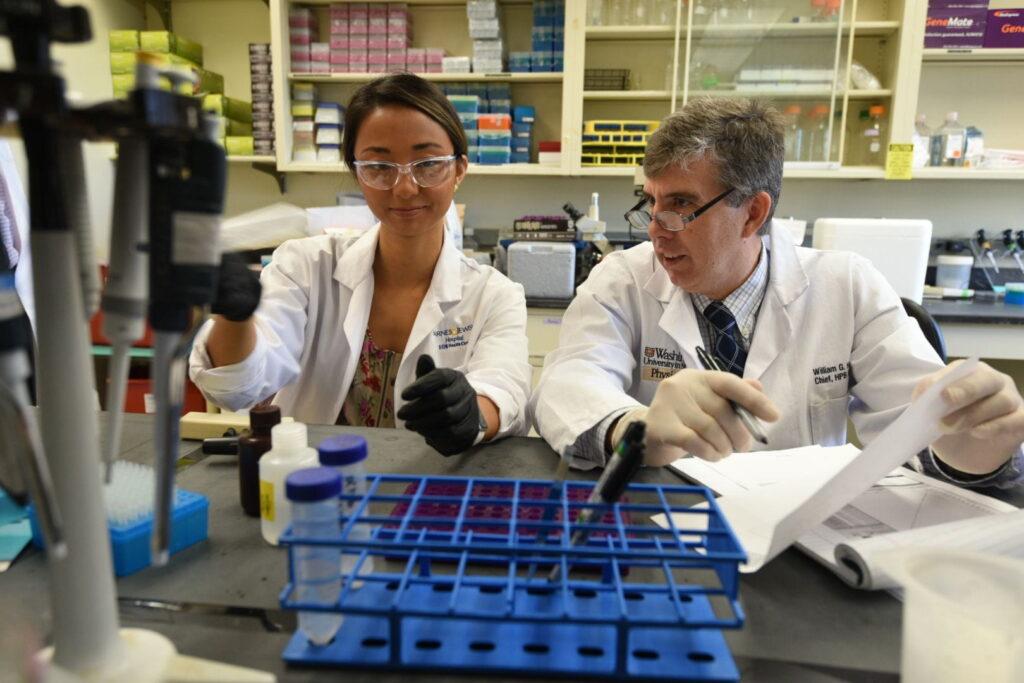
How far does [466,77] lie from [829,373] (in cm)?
233

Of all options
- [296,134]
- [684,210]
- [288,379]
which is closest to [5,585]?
[288,379]

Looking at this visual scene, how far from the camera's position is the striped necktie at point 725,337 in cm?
138

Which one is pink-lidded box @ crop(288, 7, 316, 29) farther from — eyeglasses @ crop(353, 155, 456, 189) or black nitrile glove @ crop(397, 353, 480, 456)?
black nitrile glove @ crop(397, 353, 480, 456)

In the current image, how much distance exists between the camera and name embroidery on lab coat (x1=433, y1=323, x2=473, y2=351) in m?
1.52

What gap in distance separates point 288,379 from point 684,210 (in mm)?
883

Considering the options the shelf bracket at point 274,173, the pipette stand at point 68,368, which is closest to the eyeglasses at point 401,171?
the pipette stand at point 68,368

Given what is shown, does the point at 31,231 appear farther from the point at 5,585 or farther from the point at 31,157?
the point at 5,585

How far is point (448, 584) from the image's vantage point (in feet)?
1.94

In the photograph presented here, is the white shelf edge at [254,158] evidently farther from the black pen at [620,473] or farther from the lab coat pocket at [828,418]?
the black pen at [620,473]

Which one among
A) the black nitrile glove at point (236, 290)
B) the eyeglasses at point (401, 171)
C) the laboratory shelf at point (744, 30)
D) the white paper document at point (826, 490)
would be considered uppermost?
the laboratory shelf at point (744, 30)

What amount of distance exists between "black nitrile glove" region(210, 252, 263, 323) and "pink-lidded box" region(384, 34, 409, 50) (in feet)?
9.22

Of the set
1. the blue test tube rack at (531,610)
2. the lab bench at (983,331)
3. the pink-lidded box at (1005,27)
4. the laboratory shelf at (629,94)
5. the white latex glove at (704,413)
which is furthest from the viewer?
the laboratory shelf at (629,94)

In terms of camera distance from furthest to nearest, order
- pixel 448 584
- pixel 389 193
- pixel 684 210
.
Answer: pixel 389 193 → pixel 684 210 → pixel 448 584

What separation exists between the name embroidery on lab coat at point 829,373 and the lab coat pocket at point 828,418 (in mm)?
41
